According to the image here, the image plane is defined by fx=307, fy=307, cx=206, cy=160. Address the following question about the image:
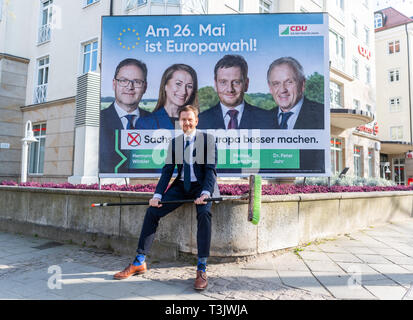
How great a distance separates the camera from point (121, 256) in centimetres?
468

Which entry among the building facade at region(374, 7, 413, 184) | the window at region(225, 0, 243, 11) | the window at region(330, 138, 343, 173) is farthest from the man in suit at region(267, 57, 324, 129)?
the building facade at region(374, 7, 413, 184)

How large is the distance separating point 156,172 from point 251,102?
2493 millimetres

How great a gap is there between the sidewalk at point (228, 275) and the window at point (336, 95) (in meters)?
16.2

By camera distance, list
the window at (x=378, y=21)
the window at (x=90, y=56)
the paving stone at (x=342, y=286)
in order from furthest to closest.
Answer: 1. the window at (x=378, y=21)
2. the window at (x=90, y=56)
3. the paving stone at (x=342, y=286)

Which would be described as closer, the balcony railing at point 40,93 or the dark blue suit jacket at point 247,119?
the dark blue suit jacket at point 247,119

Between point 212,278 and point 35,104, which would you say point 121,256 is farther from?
point 35,104

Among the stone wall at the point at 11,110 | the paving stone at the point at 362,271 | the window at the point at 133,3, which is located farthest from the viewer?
the stone wall at the point at 11,110

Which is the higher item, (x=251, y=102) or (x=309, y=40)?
(x=309, y=40)

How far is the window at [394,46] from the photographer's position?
32706 millimetres

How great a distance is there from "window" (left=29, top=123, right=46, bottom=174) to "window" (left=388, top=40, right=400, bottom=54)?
114ft

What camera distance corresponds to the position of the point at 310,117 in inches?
255

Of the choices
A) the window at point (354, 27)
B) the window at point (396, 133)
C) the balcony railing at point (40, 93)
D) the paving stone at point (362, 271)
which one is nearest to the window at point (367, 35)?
the window at point (354, 27)

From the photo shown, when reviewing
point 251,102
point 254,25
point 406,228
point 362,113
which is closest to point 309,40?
point 254,25

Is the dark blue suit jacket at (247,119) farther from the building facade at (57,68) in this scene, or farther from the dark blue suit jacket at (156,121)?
the building facade at (57,68)
